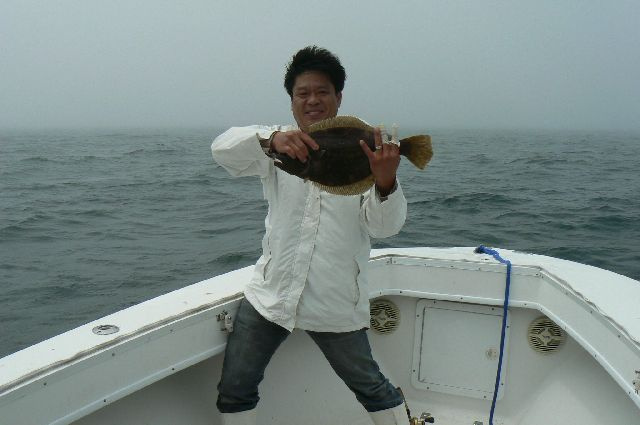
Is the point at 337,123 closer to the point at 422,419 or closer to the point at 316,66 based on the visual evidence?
the point at 316,66

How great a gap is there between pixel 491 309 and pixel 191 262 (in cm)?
612

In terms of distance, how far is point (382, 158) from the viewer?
7.10ft

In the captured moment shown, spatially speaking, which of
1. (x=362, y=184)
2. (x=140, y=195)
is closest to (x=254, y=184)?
(x=140, y=195)

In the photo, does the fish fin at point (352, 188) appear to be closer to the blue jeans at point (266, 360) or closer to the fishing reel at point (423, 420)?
the blue jeans at point (266, 360)

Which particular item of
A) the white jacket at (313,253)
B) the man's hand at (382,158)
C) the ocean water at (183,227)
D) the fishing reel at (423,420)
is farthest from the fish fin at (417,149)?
the ocean water at (183,227)

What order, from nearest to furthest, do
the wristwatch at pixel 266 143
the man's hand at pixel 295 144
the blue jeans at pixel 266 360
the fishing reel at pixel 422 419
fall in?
1. the man's hand at pixel 295 144
2. the wristwatch at pixel 266 143
3. the blue jeans at pixel 266 360
4. the fishing reel at pixel 422 419

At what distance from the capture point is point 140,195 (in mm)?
15867

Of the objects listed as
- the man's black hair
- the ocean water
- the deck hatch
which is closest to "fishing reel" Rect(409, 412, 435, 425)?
the deck hatch

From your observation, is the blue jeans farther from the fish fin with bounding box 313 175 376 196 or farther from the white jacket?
the fish fin with bounding box 313 175 376 196

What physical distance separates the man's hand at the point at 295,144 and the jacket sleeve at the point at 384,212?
0.39 metres

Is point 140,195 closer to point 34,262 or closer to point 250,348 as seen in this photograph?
point 34,262

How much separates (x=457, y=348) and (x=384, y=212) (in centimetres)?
172

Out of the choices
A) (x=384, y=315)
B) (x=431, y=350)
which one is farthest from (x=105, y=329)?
(x=431, y=350)

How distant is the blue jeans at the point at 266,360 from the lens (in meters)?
2.68
